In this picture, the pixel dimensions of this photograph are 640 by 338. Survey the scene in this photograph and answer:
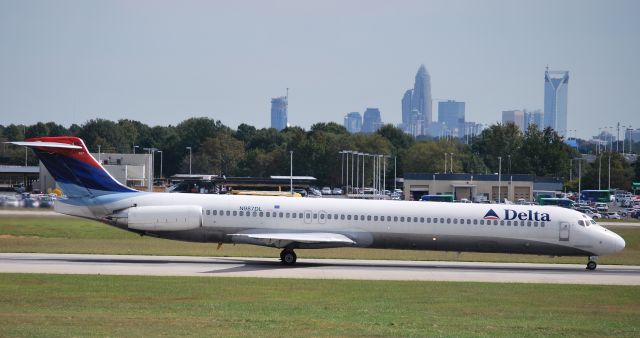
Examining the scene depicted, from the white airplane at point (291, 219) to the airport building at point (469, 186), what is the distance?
71.1 m

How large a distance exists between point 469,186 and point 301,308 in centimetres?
8758

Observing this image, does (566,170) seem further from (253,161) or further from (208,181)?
(208,181)

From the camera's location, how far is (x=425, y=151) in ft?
497

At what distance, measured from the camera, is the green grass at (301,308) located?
22391 mm

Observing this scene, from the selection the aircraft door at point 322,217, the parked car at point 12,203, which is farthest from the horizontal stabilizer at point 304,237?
the parked car at point 12,203

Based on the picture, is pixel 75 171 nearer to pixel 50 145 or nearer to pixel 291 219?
pixel 50 145

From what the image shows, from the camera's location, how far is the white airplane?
39156 mm

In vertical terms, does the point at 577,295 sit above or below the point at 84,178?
below

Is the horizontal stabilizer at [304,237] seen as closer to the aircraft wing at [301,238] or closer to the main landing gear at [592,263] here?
the aircraft wing at [301,238]

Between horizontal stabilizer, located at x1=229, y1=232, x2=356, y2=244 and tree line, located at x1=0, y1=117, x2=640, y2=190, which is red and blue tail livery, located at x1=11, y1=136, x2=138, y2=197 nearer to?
horizontal stabilizer, located at x1=229, y1=232, x2=356, y2=244

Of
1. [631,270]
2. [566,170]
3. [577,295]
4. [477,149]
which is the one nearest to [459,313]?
[577,295]

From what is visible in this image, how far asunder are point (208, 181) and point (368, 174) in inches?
1474

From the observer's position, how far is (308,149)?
14362 cm

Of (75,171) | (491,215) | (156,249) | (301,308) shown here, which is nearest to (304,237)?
(491,215)
